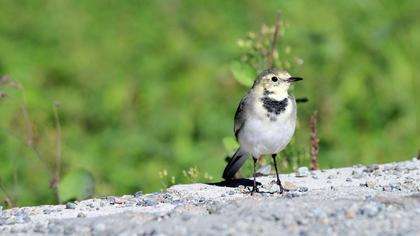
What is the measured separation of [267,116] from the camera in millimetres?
8211

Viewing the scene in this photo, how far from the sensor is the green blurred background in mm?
11562

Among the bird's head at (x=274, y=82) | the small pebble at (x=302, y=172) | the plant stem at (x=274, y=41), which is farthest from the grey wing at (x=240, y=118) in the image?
the plant stem at (x=274, y=41)

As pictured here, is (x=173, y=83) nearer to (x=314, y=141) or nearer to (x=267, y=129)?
(x=314, y=141)

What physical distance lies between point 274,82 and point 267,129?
0.40m

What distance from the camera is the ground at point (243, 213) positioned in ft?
20.8

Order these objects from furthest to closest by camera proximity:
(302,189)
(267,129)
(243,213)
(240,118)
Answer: (240,118) → (267,129) → (302,189) → (243,213)

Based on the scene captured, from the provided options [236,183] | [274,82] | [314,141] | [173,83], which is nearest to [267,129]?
[274,82]

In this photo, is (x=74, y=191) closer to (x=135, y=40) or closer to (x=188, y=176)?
(x=188, y=176)

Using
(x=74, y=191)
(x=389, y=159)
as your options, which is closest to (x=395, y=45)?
(x=389, y=159)

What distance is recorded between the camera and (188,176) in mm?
9688

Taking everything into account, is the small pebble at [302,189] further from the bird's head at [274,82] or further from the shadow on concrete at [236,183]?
the bird's head at [274,82]

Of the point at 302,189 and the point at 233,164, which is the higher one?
the point at 233,164

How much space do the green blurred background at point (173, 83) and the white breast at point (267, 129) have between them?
1.92 m

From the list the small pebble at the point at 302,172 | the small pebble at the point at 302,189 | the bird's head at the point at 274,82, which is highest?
the bird's head at the point at 274,82
